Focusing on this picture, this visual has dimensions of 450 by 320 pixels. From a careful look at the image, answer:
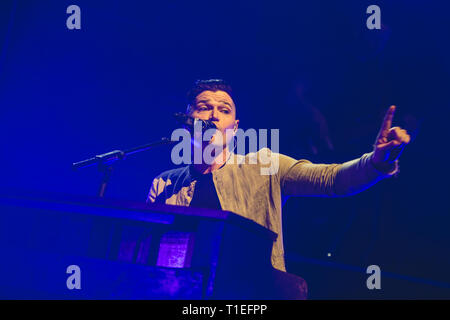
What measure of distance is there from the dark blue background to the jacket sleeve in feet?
3.42

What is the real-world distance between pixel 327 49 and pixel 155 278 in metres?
3.13

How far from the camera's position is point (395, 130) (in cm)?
211

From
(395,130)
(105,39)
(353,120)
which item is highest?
(105,39)

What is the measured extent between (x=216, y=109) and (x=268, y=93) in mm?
1061

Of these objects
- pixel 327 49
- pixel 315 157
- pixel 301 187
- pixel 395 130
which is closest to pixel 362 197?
pixel 315 157

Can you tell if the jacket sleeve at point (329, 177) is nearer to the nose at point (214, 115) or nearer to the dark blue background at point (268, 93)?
the nose at point (214, 115)

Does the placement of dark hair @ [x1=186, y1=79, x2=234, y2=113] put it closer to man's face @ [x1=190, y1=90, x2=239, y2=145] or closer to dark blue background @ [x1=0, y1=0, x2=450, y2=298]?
man's face @ [x1=190, y1=90, x2=239, y2=145]

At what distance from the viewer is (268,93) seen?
4141 millimetres

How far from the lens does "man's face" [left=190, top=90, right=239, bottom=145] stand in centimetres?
324

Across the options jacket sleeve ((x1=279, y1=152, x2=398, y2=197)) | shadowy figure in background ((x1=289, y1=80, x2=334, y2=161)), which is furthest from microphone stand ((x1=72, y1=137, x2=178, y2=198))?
shadowy figure in background ((x1=289, y1=80, x2=334, y2=161))

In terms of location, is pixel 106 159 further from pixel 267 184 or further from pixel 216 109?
pixel 267 184

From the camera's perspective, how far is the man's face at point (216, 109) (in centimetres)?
324
